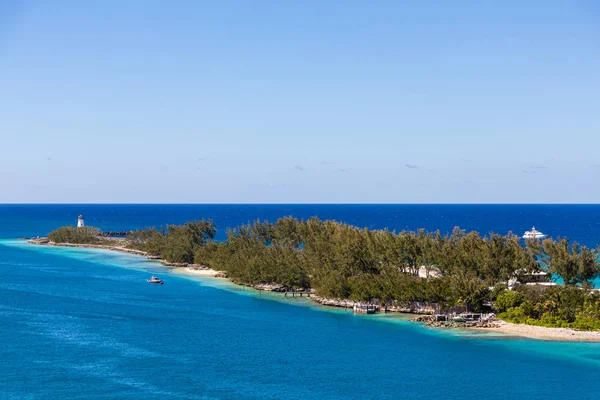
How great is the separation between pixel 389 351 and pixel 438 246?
2753 cm

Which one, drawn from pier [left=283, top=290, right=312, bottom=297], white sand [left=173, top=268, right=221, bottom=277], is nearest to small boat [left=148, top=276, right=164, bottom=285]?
white sand [left=173, top=268, right=221, bottom=277]

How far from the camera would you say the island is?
69.8 meters

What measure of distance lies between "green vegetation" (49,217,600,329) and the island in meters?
0.11

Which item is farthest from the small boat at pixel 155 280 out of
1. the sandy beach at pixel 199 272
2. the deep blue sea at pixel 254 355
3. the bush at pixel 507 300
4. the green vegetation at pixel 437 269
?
the bush at pixel 507 300

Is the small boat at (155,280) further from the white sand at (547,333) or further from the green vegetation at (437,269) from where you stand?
the white sand at (547,333)

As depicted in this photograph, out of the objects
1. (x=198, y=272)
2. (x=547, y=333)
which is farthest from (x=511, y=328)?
(x=198, y=272)

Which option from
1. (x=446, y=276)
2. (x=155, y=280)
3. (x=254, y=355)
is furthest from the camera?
(x=155, y=280)

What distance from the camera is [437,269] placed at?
293 feet

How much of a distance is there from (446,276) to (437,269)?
10554 millimetres

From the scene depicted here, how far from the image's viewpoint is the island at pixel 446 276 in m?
69.8

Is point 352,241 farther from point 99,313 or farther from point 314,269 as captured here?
point 99,313

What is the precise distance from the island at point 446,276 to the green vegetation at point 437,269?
0.36ft

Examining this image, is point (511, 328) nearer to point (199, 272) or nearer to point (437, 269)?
point (437, 269)

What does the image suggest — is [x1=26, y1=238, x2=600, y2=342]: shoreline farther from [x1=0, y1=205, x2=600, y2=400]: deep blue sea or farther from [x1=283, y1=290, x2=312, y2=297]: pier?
[x1=0, y1=205, x2=600, y2=400]: deep blue sea
